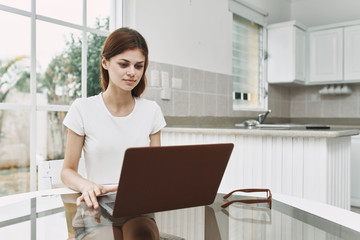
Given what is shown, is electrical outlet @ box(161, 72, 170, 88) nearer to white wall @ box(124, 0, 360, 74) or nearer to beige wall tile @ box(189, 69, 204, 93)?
white wall @ box(124, 0, 360, 74)

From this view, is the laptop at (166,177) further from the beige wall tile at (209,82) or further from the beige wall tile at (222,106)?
the beige wall tile at (222,106)

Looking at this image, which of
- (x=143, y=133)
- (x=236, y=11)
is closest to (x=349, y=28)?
(x=236, y=11)

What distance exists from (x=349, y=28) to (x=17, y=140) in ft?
12.0

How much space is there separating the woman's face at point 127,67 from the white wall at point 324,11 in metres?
3.72

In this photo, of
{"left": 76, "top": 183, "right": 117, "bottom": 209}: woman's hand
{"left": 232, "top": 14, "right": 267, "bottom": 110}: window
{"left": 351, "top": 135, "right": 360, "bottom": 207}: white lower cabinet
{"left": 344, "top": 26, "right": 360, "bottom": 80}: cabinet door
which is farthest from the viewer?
{"left": 344, "top": 26, "right": 360, "bottom": 80}: cabinet door

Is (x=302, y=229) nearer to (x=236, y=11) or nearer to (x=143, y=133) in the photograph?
(x=143, y=133)

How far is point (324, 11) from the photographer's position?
4473mm

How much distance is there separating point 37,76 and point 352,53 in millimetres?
3420

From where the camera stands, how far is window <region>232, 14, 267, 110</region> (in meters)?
3.73

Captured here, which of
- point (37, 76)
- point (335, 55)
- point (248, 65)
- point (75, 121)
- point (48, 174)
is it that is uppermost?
Answer: point (335, 55)

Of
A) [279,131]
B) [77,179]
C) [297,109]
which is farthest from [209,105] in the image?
[77,179]

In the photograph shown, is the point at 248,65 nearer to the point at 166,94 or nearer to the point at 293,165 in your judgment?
the point at 166,94

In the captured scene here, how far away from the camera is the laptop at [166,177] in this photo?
677 millimetres

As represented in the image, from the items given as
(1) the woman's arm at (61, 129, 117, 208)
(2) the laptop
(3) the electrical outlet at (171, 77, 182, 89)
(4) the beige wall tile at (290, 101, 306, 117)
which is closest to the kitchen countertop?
(3) the electrical outlet at (171, 77, 182, 89)
